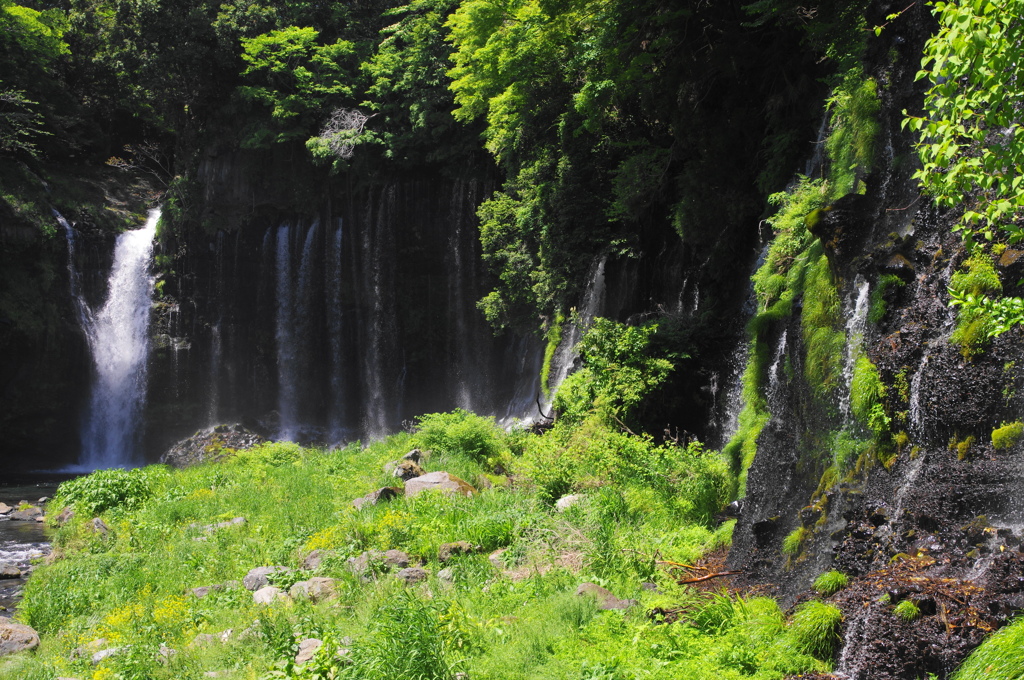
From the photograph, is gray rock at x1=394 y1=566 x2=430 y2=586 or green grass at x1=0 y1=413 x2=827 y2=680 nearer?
green grass at x1=0 y1=413 x2=827 y2=680

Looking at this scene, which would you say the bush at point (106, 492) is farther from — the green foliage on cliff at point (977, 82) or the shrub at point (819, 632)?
the green foliage on cliff at point (977, 82)

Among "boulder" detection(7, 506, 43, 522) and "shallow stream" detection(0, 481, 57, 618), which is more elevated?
"shallow stream" detection(0, 481, 57, 618)

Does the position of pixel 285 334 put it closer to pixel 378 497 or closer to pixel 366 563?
pixel 378 497

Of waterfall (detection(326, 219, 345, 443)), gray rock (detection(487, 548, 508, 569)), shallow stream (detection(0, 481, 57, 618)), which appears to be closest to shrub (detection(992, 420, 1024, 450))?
gray rock (detection(487, 548, 508, 569))

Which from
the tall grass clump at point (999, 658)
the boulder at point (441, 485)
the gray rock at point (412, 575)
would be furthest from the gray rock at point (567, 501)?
the tall grass clump at point (999, 658)

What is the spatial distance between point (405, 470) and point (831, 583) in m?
8.11

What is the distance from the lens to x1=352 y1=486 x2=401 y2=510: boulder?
10477 millimetres

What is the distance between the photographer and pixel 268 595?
25.8ft

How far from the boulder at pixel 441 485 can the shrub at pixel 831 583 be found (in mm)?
5594

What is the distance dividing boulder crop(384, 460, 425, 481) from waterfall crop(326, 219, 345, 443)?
12.6 meters

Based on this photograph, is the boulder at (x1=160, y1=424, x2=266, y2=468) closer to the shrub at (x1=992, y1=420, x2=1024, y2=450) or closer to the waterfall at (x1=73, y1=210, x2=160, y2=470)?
the waterfall at (x1=73, y1=210, x2=160, y2=470)

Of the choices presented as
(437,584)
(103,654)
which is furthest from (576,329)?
(103,654)

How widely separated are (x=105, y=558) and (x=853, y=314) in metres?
9.79

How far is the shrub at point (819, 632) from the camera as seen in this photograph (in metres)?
4.91
